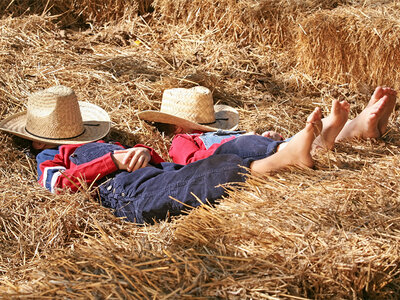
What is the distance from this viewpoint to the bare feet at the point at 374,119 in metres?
3.10

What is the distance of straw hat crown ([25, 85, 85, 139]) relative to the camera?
340 cm

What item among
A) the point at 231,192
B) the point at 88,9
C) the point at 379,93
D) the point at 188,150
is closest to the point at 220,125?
the point at 188,150

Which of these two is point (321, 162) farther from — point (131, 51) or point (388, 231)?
point (131, 51)

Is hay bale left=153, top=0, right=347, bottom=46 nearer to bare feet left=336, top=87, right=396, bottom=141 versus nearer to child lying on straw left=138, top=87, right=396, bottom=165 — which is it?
child lying on straw left=138, top=87, right=396, bottom=165

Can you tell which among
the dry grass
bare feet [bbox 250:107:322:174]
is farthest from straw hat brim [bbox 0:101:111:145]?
bare feet [bbox 250:107:322:174]

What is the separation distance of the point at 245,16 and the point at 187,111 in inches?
82.5

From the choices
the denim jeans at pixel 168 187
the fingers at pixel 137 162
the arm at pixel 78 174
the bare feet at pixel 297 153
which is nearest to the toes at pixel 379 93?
the bare feet at pixel 297 153

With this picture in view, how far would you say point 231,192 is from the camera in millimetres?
2605

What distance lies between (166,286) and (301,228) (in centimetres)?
64

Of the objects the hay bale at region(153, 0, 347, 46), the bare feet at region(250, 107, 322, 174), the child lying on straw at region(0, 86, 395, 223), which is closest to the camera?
the bare feet at region(250, 107, 322, 174)

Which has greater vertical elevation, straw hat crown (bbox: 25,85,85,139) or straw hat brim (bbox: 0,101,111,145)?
straw hat crown (bbox: 25,85,85,139)

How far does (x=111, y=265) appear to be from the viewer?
1911mm

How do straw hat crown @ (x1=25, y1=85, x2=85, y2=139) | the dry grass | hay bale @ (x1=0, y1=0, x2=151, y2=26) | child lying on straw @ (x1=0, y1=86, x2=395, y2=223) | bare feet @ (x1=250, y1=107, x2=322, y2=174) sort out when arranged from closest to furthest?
the dry grass → bare feet @ (x1=250, y1=107, x2=322, y2=174) → child lying on straw @ (x1=0, y1=86, x2=395, y2=223) → straw hat crown @ (x1=25, y1=85, x2=85, y2=139) → hay bale @ (x1=0, y1=0, x2=151, y2=26)

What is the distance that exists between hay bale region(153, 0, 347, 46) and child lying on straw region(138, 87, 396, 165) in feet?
5.01
